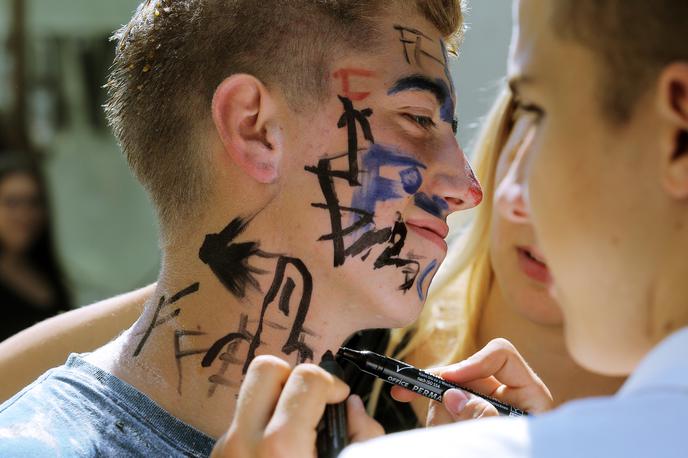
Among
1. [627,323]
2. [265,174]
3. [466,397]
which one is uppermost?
[265,174]

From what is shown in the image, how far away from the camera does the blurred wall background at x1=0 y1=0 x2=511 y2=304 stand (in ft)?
20.1

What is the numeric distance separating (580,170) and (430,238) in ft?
3.13

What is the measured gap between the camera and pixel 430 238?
2219mm

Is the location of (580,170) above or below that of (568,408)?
above

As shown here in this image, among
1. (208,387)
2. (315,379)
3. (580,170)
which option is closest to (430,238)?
(208,387)

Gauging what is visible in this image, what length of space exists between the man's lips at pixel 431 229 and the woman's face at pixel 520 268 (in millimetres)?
555

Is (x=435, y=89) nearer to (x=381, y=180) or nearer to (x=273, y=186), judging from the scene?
(x=381, y=180)

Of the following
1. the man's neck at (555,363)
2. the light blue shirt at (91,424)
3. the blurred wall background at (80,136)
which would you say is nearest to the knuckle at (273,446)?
the light blue shirt at (91,424)

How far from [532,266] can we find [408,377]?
36.3 inches

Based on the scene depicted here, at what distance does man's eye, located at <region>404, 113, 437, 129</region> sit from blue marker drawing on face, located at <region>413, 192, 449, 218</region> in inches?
6.2

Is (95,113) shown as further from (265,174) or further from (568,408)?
(568,408)

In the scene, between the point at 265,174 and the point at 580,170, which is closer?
the point at 580,170

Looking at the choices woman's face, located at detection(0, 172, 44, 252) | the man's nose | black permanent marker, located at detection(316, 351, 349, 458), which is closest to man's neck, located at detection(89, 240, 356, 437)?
the man's nose

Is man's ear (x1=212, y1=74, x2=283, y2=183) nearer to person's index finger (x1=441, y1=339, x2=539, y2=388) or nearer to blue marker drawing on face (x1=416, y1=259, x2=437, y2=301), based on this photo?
blue marker drawing on face (x1=416, y1=259, x2=437, y2=301)
